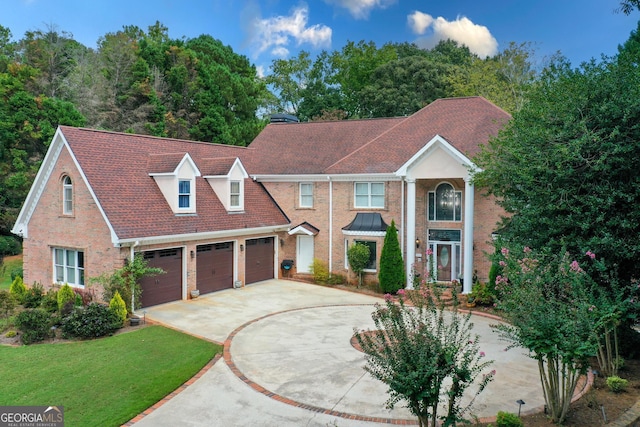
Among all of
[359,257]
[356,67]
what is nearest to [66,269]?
[359,257]

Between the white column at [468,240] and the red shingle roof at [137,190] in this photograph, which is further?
the white column at [468,240]

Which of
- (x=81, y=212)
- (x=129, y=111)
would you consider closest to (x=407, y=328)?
(x=81, y=212)

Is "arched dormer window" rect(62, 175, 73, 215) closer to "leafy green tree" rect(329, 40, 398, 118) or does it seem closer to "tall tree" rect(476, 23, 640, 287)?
"tall tree" rect(476, 23, 640, 287)

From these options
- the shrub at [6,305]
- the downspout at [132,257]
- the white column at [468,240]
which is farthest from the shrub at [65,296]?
the white column at [468,240]

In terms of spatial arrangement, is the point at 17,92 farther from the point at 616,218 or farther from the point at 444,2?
the point at 616,218

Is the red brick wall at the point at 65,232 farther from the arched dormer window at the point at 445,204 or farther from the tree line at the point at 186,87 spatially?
the tree line at the point at 186,87

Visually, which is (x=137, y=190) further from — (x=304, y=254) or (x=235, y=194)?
(x=304, y=254)

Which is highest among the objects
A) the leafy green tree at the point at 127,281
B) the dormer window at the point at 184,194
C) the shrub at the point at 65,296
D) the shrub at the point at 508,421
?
the dormer window at the point at 184,194
